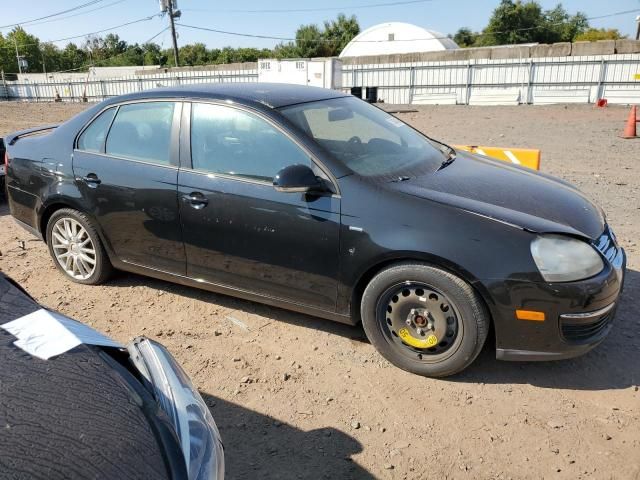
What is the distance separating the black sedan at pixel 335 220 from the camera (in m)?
2.91

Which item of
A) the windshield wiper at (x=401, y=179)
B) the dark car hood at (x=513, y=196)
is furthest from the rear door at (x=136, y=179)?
the dark car hood at (x=513, y=196)

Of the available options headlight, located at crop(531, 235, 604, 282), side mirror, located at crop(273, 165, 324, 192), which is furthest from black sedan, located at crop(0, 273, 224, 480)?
A: headlight, located at crop(531, 235, 604, 282)

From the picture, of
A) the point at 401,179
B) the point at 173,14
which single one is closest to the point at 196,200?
the point at 401,179

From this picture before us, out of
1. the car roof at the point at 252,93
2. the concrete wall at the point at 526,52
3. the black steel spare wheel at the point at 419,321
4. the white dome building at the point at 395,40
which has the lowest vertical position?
the black steel spare wheel at the point at 419,321

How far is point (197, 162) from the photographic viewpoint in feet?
12.1

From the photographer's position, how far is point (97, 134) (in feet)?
13.9

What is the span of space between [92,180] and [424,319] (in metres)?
2.79

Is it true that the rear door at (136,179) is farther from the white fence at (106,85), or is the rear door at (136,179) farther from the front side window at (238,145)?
the white fence at (106,85)

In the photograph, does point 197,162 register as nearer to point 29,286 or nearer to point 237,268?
point 237,268

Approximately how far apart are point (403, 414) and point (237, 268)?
1.49 m

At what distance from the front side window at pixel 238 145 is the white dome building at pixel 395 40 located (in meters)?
48.0

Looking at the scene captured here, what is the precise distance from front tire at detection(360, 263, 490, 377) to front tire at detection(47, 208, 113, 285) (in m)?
2.41

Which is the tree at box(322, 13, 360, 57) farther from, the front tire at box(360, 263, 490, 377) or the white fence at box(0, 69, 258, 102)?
the front tire at box(360, 263, 490, 377)

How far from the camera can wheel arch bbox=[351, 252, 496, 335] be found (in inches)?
115
